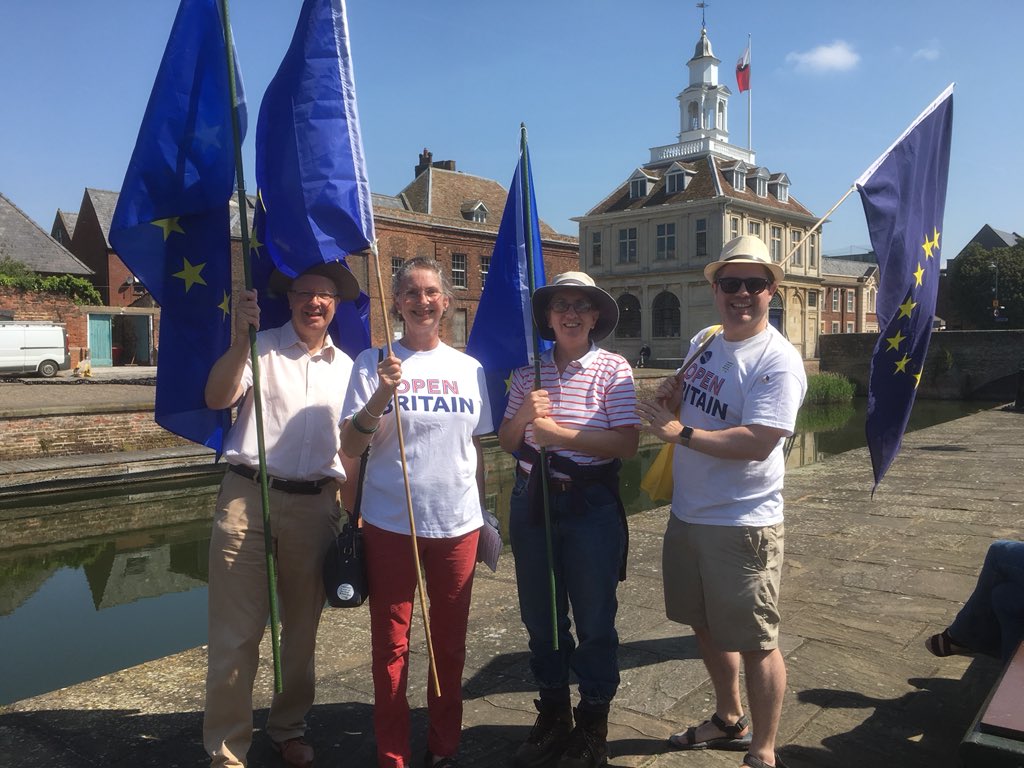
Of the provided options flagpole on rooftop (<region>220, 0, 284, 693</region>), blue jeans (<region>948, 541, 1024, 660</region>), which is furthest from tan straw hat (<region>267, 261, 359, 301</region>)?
blue jeans (<region>948, 541, 1024, 660</region>)

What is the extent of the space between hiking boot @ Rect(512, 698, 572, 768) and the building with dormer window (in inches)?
1435

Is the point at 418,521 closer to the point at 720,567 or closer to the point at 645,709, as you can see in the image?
the point at 720,567

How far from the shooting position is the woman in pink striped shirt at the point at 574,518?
2.86 m

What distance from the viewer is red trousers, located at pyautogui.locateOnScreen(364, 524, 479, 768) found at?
2.73 metres

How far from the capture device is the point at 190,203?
2.92 metres

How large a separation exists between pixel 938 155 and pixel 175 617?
709 centimetres

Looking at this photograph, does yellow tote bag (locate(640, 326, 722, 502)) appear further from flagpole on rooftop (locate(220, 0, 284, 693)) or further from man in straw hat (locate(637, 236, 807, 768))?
flagpole on rooftop (locate(220, 0, 284, 693))

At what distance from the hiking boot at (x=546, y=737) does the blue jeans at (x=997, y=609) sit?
1554 millimetres

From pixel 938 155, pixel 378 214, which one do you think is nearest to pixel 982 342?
pixel 378 214

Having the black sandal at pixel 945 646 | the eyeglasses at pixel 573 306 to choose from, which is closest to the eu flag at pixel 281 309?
the eyeglasses at pixel 573 306

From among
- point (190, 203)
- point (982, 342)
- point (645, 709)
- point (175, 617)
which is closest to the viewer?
point (190, 203)

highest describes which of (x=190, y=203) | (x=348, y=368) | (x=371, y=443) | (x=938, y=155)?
(x=938, y=155)

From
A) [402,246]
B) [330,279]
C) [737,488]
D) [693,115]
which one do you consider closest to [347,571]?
[330,279]

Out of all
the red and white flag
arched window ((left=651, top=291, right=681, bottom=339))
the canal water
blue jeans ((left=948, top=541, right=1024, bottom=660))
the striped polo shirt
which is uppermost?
the red and white flag
